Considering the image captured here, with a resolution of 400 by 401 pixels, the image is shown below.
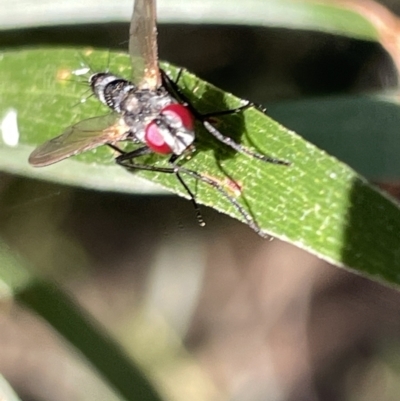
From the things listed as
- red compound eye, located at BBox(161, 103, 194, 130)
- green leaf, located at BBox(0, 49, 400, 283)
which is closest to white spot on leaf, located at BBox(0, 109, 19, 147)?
green leaf, located at BBox(0, 49, 400, 283)

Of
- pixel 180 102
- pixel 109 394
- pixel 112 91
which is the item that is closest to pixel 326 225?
pixel 180 102

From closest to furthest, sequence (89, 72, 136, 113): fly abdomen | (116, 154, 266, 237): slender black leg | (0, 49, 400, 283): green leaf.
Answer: (0, 49, 400, 283): green leaf
(116, 154, 266, 237): slender black leg
(89, 72, 136, 113): fly abdomen

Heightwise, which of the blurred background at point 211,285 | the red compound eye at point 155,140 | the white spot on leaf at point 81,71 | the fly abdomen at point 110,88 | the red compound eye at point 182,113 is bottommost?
the blurred background at point 211,285

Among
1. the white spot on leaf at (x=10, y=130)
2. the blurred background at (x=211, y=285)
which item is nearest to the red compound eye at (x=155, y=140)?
the white spot on leaf at (x=10, y=130)

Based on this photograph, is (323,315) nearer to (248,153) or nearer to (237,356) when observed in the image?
(237,356)

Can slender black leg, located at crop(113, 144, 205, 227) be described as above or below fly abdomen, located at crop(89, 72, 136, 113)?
below

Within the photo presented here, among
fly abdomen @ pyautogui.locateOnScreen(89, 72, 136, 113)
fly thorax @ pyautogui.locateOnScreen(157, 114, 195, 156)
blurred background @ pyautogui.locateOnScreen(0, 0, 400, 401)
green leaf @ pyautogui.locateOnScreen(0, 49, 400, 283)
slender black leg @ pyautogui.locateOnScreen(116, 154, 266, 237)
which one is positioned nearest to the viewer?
green leaf @ pyautogui.locateOnScreen(0, 49, 400, 283)

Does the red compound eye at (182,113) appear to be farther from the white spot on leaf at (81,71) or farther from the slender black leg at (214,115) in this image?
the white spot on leaf at (81,71)

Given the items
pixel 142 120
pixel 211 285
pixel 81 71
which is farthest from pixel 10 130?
pixel 211 285

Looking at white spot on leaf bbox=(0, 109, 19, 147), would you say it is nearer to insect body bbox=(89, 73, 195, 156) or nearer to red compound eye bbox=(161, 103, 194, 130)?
insect body bbox=(89, 73, 195, 156)
